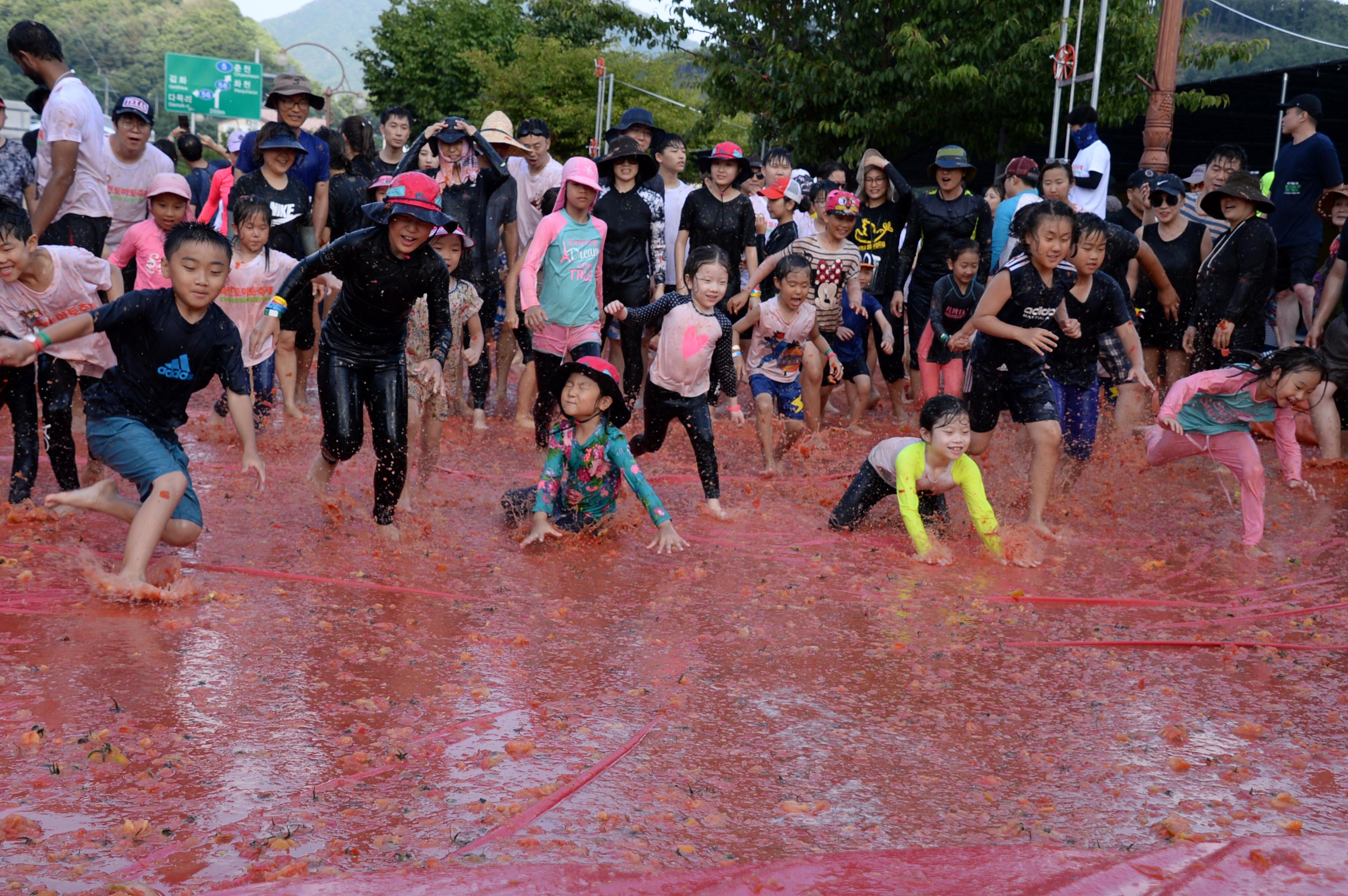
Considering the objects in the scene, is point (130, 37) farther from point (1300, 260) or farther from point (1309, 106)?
point (1300, 260)

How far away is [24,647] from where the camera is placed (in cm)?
415

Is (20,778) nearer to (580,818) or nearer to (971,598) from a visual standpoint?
(580,818)

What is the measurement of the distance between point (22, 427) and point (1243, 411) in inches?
255

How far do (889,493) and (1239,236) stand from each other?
12.9 feet

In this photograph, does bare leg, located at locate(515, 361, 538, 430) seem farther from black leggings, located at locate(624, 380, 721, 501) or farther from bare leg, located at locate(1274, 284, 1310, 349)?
bare leg, located at locate(1274, 284, 1310, 349)

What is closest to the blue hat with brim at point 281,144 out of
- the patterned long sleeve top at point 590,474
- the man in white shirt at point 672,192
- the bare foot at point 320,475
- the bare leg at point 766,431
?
the man in white shirt at point 672,192

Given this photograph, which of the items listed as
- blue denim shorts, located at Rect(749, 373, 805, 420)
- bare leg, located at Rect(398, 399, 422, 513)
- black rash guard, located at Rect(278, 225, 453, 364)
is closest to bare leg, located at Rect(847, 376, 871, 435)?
blue denim shorts, located at Rect(749, 373, 805, 420)

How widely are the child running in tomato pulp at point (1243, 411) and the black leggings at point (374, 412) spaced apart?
4105 mm

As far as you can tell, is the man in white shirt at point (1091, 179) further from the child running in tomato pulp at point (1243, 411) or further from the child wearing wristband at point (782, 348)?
the child running in tomato pulp at point (1243, 411)

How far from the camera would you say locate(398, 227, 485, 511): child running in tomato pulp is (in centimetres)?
674

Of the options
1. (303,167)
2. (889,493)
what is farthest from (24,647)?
(303,167)

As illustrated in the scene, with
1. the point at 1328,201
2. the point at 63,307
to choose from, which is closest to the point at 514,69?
the point at 1328,201

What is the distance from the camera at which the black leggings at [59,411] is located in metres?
6.02

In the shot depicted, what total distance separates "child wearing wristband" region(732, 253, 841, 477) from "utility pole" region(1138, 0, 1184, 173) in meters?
5.28
